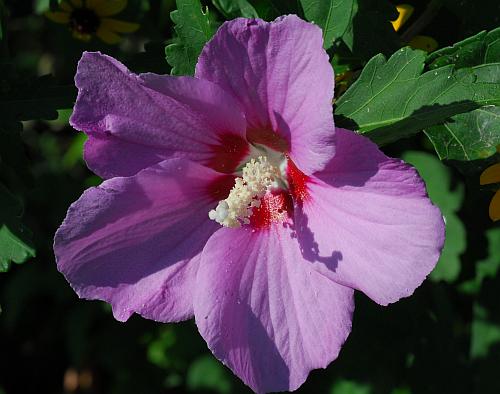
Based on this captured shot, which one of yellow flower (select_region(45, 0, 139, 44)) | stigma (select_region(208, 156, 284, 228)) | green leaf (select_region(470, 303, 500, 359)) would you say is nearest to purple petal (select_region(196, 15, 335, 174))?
stigma (select_region(208, 156, 284, 228))

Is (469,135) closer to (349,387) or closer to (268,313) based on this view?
(268,313)

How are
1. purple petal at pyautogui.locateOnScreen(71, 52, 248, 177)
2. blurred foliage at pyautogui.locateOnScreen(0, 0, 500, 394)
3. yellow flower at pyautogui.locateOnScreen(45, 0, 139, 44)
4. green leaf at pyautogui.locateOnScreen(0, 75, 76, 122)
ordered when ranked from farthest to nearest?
yellow flower at pyautogui.locateOnScreen(45, 0, 139, 44), green leaf at pyautogui.locateOnScreen(0, 75, 76, 122), blurred foliage at pyautogui.locateOnScreen(0, 0, 500, 394), purple petal at pyautogui.locateOnScreen(71, 52, 248, 177)

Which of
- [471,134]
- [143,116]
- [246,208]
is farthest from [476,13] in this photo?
[143,116]

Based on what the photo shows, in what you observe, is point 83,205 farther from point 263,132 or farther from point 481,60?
point 481,60

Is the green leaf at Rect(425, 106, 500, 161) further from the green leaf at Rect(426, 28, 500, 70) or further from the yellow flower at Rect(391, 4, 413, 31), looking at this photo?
the yellow flower at Rect(391, 4, 413, 31)

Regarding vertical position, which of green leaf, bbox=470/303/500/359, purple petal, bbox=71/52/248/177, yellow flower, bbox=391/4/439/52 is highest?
yellow flower, bbox=391/4/439/52

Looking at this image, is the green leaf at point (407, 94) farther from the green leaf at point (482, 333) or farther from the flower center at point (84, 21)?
the green leaf at point (482, 333)
